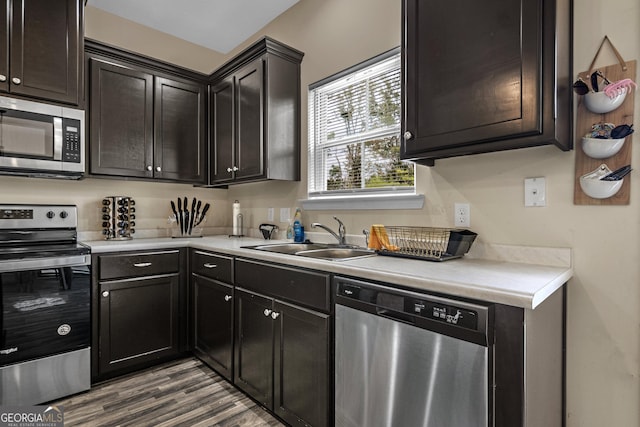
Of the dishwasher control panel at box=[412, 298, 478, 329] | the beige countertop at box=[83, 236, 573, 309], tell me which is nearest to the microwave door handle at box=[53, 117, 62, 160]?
the beige countertop at box=[83, 236, 573, 309]

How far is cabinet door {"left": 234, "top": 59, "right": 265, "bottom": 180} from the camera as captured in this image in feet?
8.56

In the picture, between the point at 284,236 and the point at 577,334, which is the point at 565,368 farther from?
the point at 284,236

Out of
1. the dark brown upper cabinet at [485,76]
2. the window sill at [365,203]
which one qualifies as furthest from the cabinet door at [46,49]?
the dark brown upper cabinet at [485,76]

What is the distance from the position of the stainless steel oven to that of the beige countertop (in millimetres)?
1333

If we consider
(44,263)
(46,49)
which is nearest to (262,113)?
(46,49)

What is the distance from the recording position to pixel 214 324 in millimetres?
2412

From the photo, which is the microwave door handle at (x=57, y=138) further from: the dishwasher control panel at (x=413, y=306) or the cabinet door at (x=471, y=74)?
the cabinet door at (x=471, y=74)

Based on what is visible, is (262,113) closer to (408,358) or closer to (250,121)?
(250,121)

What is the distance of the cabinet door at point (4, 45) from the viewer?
7.03 ft

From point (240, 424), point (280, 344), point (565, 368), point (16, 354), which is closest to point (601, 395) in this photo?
point (565, 368)

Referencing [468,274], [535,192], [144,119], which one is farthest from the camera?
[144,119]

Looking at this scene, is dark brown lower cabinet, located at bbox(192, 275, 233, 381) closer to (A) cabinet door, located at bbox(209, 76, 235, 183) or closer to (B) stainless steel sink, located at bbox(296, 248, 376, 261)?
(B) stainless steel sink, located at bbox(296, 248, 376, 261)

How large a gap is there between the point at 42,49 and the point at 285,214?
2036 mm

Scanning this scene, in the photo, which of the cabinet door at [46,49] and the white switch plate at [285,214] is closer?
the cabinet door at [46,49]
